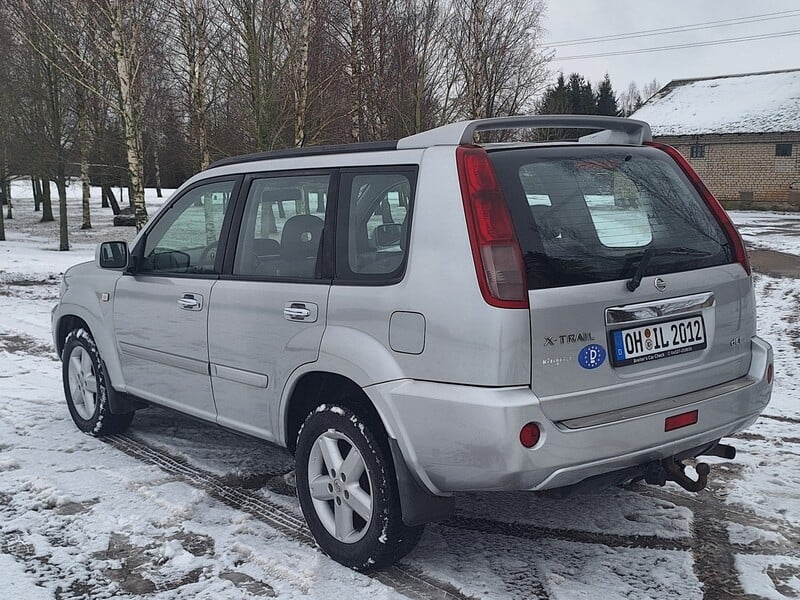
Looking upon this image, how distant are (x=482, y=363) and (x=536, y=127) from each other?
45.2 inches

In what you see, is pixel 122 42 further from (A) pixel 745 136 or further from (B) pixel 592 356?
(A) pixel 745 136

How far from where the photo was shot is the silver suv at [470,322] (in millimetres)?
2969

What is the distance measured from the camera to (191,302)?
14.2 ft

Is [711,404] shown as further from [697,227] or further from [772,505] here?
[772,505]

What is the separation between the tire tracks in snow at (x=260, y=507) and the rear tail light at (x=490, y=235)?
129 cm

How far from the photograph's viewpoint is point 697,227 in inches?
142

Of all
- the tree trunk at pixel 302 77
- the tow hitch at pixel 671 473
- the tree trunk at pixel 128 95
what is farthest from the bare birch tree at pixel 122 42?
the tow hitch at pixel 671 473

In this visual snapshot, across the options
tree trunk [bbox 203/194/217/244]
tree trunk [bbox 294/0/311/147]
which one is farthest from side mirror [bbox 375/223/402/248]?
tree trunk [bbox 294/0/311/147]

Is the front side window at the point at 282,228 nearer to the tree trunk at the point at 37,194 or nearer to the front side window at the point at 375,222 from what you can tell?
the front side window at the point at 375,222


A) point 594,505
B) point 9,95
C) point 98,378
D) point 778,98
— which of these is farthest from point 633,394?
point 778,98

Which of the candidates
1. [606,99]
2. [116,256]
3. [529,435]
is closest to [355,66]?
[116,256]

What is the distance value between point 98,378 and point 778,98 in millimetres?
41994

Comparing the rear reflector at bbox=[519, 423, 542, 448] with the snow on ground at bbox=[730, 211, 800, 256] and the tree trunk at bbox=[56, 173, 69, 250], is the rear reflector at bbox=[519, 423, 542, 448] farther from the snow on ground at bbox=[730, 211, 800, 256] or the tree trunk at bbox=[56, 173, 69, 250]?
the tree trunk at bbox=[56, 173, 69, 250]

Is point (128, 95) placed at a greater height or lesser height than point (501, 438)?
greater
